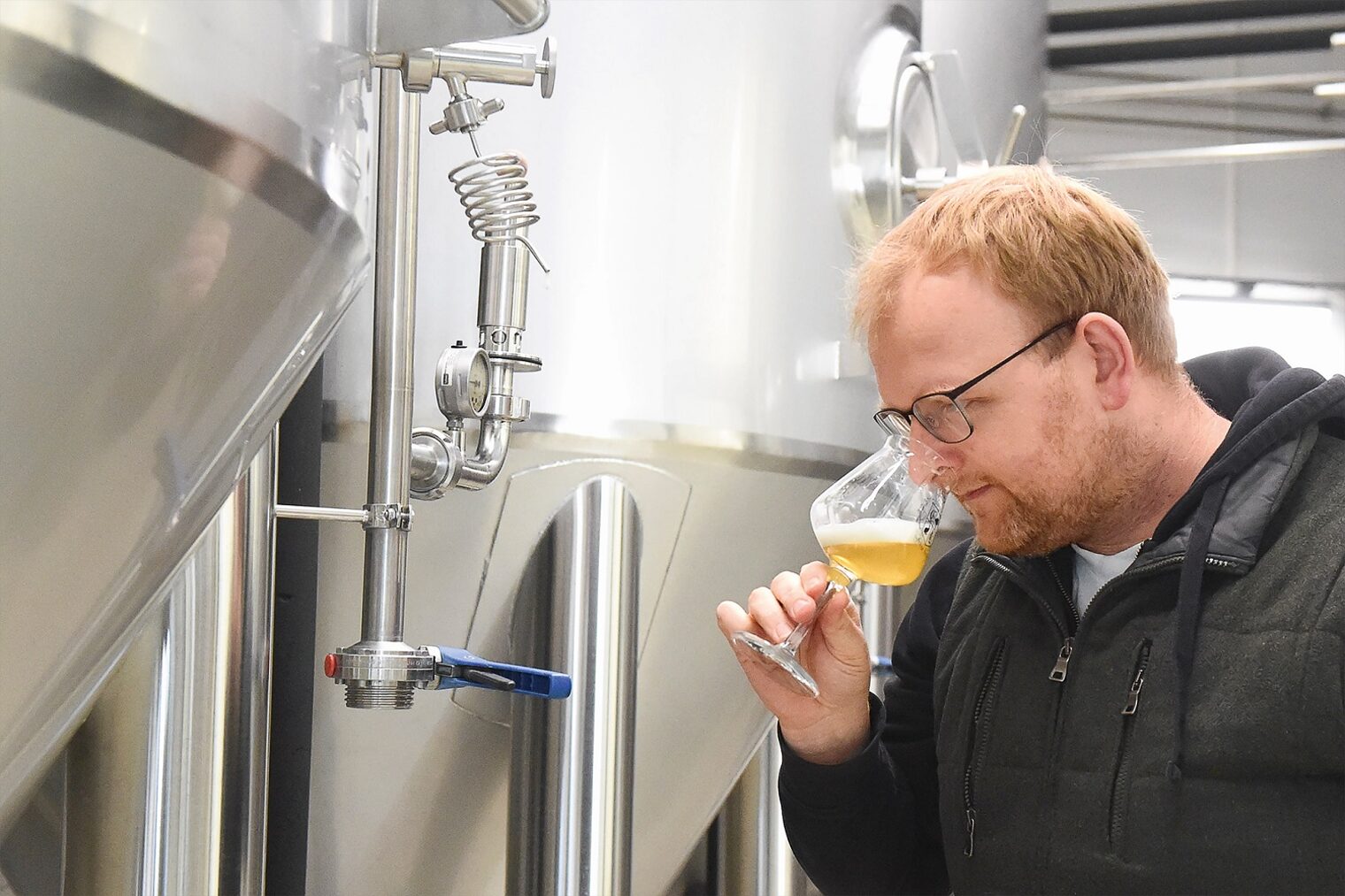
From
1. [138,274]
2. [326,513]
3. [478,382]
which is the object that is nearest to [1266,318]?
[478,382]

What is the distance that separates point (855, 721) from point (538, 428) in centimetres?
38

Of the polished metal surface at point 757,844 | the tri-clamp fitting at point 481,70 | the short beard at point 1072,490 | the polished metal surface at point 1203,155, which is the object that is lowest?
the polished metal surface at point 757,844

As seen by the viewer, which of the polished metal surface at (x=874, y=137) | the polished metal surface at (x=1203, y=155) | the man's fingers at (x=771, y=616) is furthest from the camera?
the polished metal surface at (x=1203, y=155)

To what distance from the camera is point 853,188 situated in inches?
59.8

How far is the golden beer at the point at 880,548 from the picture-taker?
1053mm

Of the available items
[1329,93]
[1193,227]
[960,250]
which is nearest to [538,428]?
[960,250]

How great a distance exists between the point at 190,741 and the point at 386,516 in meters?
0.27

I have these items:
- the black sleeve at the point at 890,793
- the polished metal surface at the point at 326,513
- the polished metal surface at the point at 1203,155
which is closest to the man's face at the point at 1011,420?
the black sleeve at the point at 890,793

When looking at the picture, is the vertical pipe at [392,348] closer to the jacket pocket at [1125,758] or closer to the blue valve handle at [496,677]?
the blue valve handle at [496,677]

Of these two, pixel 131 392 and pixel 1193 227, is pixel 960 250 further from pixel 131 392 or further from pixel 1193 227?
pixel 1193 227

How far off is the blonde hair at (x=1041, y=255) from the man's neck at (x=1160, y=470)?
5 cm

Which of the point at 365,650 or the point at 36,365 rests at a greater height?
the point at 36,365

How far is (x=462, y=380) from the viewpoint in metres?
1.13

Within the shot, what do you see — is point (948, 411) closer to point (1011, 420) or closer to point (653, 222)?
point (1011, 420)
